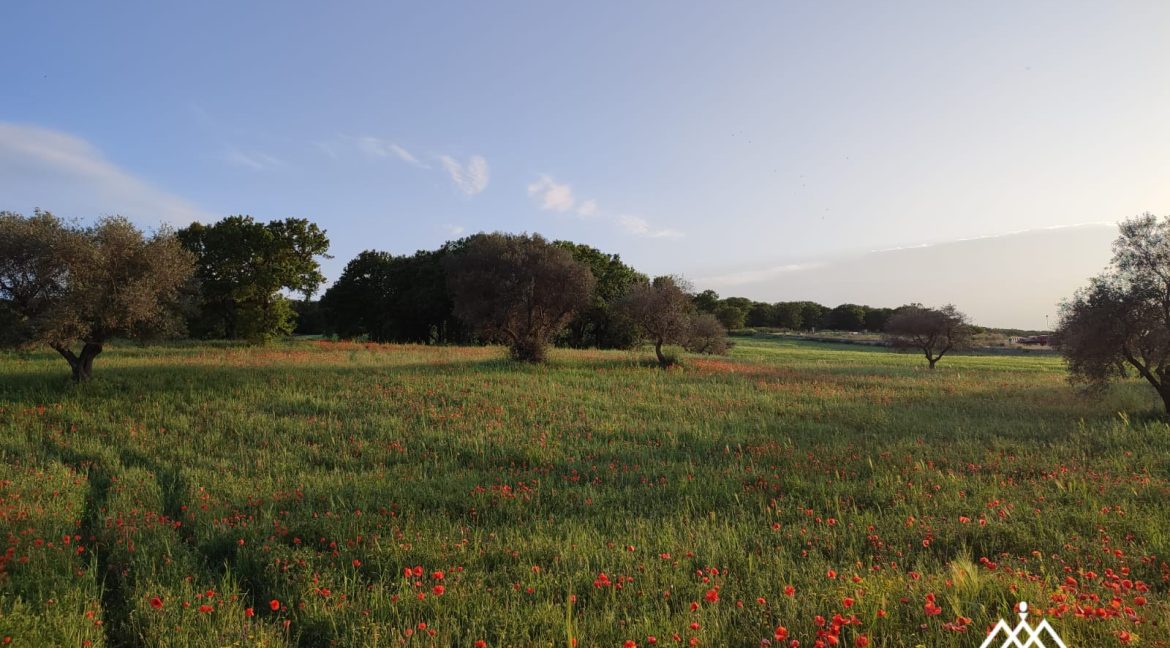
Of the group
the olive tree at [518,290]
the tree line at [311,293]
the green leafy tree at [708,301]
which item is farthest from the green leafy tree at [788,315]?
the olive tree at [518,290]

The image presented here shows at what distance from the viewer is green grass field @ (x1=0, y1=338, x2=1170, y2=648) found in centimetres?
457

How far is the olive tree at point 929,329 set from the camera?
45.2 m

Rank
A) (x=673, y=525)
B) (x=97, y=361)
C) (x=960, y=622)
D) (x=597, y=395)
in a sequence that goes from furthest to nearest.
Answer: (x=97, y=361) → (x=597, y=395) → (x=673, y=525) → (x=960, y=622)

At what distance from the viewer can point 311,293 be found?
42969mm

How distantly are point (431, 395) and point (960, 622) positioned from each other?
54.5ft

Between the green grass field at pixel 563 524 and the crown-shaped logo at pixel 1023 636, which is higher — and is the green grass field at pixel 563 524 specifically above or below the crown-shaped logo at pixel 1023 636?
below

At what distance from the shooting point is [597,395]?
65.5ft

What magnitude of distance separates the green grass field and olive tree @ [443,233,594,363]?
45.5ft

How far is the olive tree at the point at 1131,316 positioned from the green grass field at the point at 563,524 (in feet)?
5.75

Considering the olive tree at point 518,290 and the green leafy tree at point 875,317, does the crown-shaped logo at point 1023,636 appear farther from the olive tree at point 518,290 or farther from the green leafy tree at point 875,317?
the green leafy tree at point 875,317

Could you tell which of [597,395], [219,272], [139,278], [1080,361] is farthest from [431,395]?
[219,272]

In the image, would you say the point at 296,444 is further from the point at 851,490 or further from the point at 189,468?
the point at 851,490

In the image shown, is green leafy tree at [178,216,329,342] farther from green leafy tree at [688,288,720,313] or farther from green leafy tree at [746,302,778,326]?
green leafy tree at [746,302,778,326]

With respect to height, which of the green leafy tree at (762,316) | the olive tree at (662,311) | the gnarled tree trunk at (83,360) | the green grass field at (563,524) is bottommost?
the green grass field at (563,524)
